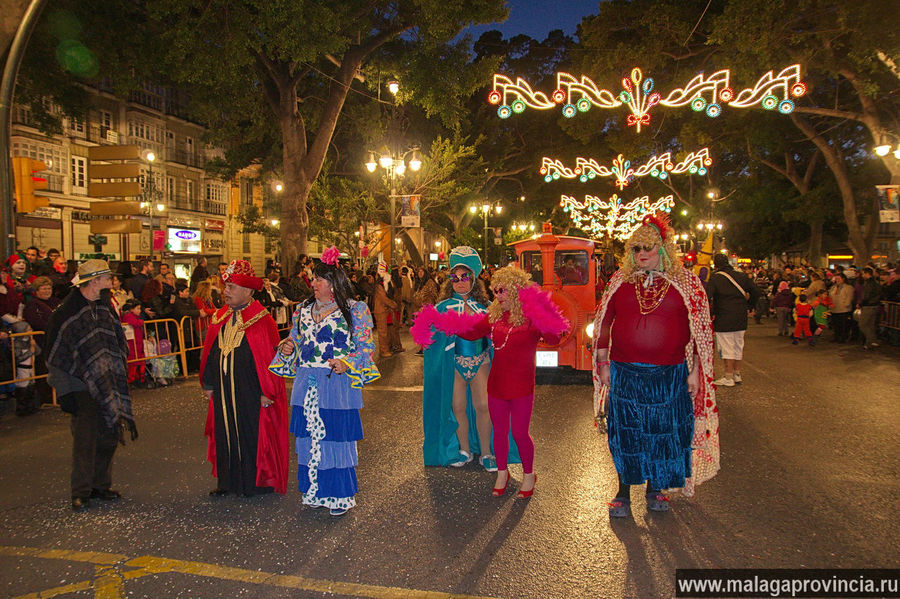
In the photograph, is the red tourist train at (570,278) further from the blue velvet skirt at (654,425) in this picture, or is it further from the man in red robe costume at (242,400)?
the man in red robe costume at (242,400)

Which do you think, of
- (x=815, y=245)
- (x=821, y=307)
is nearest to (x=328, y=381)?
(x=821, y=307)

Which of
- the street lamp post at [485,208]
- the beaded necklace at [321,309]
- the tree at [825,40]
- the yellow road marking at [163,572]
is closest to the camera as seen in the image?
the yellow road marking at [163,572]

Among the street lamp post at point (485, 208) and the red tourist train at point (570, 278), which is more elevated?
the street lamp post at point (485, 208)

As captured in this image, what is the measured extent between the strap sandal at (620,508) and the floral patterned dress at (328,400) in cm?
193

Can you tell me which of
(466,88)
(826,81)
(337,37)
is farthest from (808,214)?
(337,37)

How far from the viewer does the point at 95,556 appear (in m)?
4.03

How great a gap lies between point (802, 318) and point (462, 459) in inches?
514

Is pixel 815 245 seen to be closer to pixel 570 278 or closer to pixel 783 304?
pixel 783 304

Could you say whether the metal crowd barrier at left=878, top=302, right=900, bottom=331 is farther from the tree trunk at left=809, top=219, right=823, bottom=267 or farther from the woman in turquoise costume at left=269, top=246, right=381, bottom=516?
the tree trunk at left=809, top=219, right=823, bottom=267

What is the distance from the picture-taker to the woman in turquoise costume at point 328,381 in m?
4.69

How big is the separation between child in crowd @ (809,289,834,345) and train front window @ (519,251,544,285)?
9.66 meters

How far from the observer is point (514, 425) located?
16.4 feet

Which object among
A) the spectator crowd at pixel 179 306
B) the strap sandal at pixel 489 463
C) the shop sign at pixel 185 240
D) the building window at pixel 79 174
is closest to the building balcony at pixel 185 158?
the shop sign at pixel 185 240

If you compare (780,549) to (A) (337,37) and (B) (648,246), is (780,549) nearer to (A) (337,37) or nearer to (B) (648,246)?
(B) (648,246)
